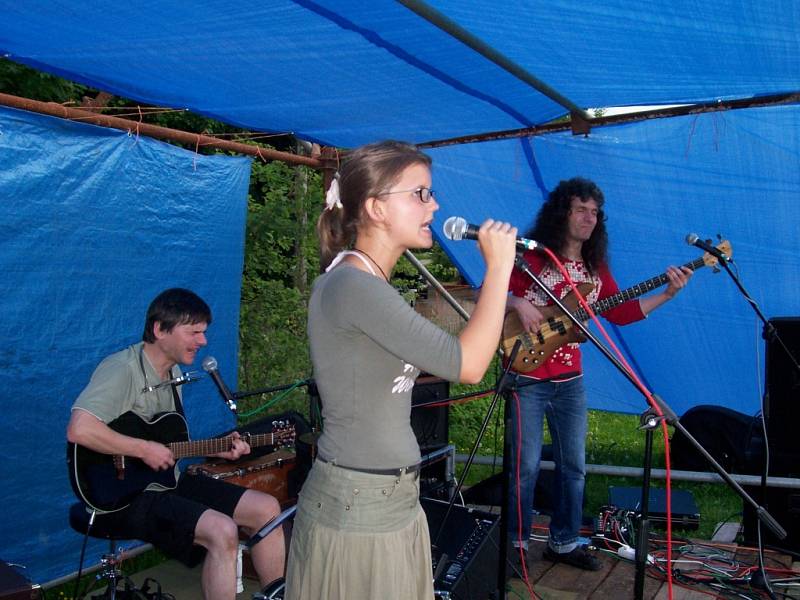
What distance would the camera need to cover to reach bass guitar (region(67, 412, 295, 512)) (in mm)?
3002

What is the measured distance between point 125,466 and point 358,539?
180 cm

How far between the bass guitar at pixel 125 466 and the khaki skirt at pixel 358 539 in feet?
5.37

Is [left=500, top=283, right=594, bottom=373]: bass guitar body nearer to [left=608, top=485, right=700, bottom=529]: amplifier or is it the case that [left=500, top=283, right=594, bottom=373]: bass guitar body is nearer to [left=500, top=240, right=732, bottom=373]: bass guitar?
[left=500, top=240, right=732, bottom=373]: bass guitar

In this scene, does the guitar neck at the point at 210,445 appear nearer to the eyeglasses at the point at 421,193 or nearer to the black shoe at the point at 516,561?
the black shoe at the point at 516,561

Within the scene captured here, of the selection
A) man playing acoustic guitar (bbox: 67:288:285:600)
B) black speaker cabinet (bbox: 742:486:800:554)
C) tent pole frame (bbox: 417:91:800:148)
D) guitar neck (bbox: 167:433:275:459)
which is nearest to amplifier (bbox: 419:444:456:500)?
guitar neck (bbox: 167:433:275:459)

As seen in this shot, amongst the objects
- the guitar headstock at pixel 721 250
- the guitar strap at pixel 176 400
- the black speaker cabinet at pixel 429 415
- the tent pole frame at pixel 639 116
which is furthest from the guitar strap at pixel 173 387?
the guitar headstock at pixel 721 250

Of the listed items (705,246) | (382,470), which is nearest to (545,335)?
(705,246)

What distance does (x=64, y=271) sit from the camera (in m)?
3.57

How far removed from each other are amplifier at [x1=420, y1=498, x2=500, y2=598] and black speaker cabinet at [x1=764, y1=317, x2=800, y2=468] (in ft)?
5.70

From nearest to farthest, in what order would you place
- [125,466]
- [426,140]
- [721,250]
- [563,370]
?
[125,466]
[721,250]
[563,370]
[426,140]

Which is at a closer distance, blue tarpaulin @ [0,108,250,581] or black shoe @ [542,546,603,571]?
blue tarpaulin @ [0,108,250,581]

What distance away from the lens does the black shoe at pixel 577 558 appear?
3.68 meters

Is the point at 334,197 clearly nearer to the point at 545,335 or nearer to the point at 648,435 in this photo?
the point at 648,435

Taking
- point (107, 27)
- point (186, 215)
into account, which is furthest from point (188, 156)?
point (107, 27)
